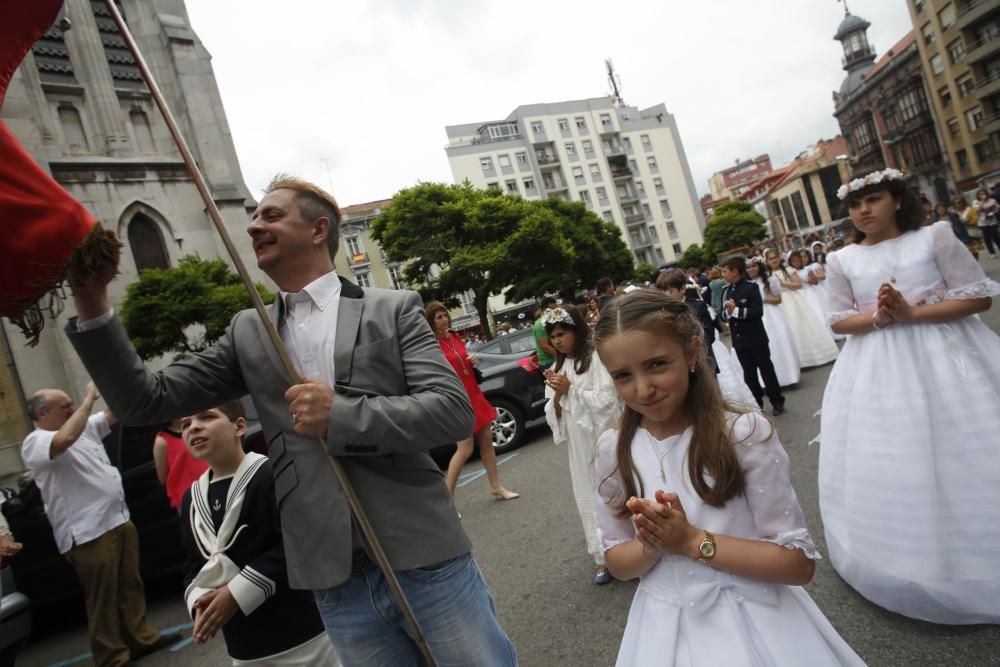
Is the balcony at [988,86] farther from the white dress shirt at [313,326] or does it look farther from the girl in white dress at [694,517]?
the white dress shirt at [313,326]

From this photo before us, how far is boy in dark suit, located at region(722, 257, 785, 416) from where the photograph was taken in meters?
6.82

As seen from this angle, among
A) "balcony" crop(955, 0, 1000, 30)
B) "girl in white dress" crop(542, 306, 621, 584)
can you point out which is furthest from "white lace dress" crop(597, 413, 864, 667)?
"balcony" crop(955, 0, 1000, 30)

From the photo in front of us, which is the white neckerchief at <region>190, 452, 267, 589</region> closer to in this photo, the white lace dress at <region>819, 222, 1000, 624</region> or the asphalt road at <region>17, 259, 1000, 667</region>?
the asphalt road at <region>17, 259, 1000, 667</region>

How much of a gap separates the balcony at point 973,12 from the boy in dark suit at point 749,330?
48251 mm

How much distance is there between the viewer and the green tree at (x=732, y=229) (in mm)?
64188

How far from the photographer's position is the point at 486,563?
15.2 ft

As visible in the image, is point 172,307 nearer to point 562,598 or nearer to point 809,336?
point 809,336

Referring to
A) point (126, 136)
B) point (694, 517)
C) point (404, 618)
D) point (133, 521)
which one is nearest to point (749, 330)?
point (694, 517)

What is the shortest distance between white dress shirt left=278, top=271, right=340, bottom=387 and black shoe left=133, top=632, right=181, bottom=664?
411 cm

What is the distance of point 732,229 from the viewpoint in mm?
64500

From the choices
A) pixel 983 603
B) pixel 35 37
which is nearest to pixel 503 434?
pixel 983 603

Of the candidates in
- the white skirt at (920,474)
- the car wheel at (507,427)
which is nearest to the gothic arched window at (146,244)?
the car wheel at (507,427)

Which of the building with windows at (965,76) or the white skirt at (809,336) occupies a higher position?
the building with windows at (965,76)

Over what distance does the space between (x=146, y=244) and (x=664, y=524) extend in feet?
86.9
